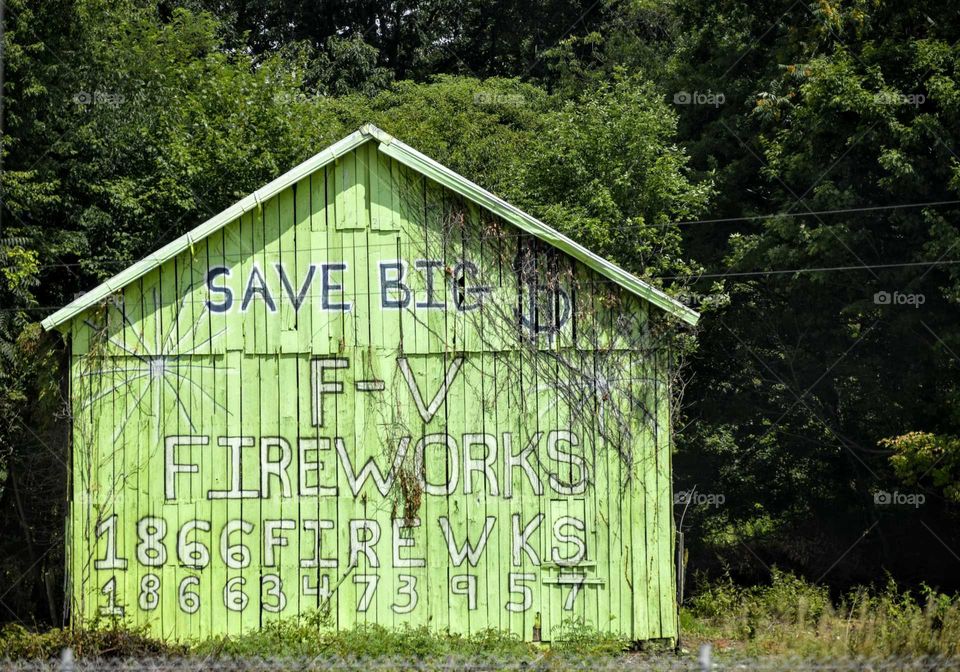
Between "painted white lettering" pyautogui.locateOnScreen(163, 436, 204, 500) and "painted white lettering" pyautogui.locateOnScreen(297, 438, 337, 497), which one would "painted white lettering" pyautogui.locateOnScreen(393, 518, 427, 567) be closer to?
"painted white lettering" pyautogui.locateOnScreen(297, 438, 337, 497)

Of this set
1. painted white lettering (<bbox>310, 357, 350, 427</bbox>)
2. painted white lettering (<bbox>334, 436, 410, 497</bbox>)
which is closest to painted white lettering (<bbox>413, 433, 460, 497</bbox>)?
painted white lettering (<bbox>334, 436, 410, 497</bbox>)

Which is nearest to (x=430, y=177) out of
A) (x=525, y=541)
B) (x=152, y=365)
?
(x=152, y=365)

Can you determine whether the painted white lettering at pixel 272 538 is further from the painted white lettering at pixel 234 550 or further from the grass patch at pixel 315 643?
the grass patch at pixel 315 643

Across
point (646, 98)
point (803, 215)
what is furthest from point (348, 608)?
point (646, 98)

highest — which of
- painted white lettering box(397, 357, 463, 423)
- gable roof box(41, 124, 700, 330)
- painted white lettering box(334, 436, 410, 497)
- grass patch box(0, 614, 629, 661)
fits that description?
gable roof box(41, 124, 700, 330)

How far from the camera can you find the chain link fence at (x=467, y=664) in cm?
1018

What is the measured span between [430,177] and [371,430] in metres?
3.06

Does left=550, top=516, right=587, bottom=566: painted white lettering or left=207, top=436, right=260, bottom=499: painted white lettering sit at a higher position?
left=207, top=436, right=260, bottom=499: painted white lettering

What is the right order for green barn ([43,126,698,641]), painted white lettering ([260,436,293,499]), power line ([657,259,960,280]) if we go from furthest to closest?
power line ([657,259,960,280])
painted white lettering ([260,436,293,499])
green barn ([43,126,698,641])

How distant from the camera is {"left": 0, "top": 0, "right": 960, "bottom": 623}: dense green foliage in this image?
65.0 feet

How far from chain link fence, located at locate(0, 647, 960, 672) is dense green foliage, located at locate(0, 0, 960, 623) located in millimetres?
6144

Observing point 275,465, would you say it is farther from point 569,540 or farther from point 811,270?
point 811,270

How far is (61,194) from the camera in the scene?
25.1m

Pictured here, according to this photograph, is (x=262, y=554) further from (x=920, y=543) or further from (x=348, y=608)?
(x=920, y=543)
